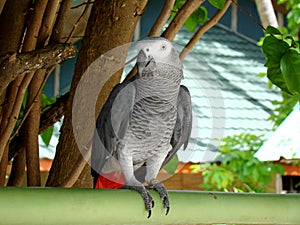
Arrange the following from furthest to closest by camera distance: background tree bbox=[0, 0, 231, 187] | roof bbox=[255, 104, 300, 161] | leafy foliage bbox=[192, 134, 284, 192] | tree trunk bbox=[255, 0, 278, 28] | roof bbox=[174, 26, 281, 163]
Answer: roof bbox=[174, 26, 281, 163], leafy foliage bbox=[192, 134, 284, 192], tree trunk bbox=[255, 0, 278, 28], roof bbox=[255, 104, 300, 161], background tree bbox=[0, 0, 231, 187]

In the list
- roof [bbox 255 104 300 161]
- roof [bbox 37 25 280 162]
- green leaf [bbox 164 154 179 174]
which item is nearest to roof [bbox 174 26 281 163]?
roof [bbox 37 25 280 162]

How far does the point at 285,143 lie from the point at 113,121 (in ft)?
4.86


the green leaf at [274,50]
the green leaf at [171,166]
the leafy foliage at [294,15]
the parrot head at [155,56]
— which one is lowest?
the green leaf at [171,166]

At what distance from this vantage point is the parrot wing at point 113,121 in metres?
0.70

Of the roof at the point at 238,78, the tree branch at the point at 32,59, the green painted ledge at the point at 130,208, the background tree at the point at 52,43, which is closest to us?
the green painted ledge at the point at 130,208

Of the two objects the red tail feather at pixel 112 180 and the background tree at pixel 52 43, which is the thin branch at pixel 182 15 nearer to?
the background tree at pixel 52 43

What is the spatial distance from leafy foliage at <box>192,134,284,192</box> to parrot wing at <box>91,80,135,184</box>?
6.15 feet

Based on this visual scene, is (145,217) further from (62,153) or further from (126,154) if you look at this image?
(62,153)

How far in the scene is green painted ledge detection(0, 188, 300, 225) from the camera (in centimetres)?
56

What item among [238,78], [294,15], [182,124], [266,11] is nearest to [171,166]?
[182,124]

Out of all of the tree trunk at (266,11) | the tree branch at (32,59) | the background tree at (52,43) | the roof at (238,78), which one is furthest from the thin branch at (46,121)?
the roof at (238,78)

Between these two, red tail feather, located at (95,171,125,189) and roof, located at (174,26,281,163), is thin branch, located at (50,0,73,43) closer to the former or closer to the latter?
red tail feather, located at (95,171,125,189)

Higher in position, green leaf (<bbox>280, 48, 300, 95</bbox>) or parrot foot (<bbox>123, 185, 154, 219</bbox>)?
green leaf (<bbox>280, 48, 300, 95</bbox>)

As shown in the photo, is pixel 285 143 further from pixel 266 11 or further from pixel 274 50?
pixel 274 50
